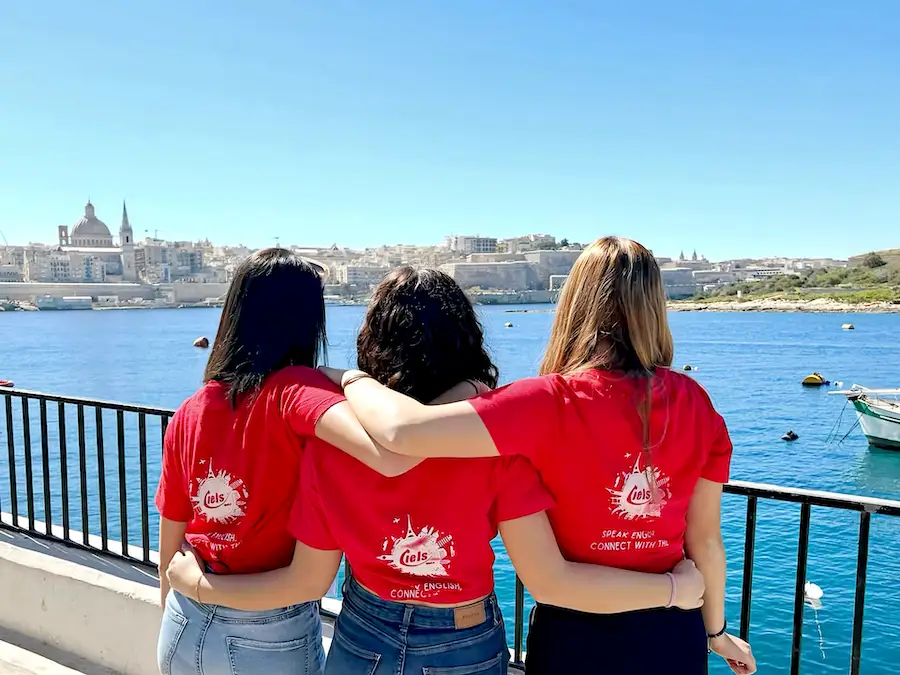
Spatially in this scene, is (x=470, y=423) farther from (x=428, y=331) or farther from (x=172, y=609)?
(x=172, y=609)

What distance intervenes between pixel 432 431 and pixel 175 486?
0.74 m

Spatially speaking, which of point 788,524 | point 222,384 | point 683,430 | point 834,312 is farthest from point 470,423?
point 834,312

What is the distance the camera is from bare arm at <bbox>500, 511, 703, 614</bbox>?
145cm

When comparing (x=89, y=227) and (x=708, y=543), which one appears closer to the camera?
(x=708, y=543)

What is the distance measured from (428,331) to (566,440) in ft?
1.11

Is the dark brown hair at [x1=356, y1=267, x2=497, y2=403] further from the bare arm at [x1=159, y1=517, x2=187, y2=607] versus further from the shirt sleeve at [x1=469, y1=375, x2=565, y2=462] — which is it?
the bare arm at [x1=159, y1=517, x2=187, y2=607]

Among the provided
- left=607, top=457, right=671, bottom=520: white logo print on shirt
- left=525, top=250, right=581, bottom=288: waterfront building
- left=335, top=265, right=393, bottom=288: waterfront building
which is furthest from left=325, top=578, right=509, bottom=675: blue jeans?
left=335, top=265, right=393, bottom=288: waterfront building

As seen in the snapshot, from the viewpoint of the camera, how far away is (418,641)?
57.5 inches

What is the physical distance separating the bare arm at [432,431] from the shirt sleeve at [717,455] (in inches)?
18.7

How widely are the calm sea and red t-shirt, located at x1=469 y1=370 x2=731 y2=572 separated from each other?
0.24 meters

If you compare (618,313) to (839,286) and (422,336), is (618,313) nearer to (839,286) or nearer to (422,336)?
(422,336)

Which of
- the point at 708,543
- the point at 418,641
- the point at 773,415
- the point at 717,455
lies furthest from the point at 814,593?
the point at 773,415

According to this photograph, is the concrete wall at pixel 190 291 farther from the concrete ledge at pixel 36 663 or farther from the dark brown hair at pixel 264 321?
the dark brown hair at pixel 264 321

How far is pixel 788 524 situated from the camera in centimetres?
1352
